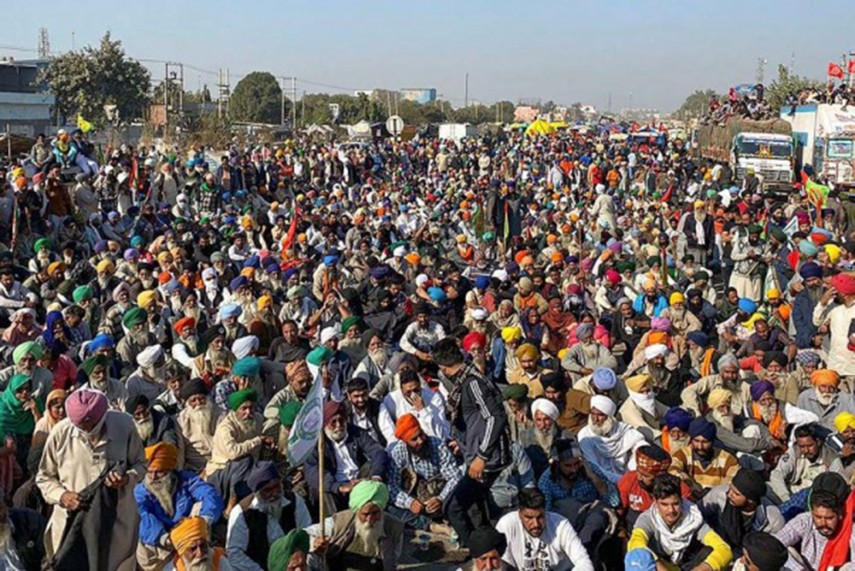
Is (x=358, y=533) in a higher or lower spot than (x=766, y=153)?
lower

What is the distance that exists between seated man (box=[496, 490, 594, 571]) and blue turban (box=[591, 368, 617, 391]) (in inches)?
72.2

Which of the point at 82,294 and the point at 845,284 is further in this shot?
the point at 82,294

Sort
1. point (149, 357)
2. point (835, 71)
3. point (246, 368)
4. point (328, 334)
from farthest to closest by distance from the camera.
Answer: point (835, 71)
point (328, 334)
point (149, 357)
point (246, 368)

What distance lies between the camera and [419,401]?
642 cm

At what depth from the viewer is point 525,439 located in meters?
6.22

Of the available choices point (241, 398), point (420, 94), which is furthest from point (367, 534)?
point (420, 94)

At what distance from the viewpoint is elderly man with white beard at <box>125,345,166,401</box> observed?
6.99m

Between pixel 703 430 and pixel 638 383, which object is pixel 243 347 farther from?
pixel 703 430

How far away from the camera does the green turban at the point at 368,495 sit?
5062mm

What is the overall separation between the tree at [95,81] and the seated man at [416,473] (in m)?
41.6

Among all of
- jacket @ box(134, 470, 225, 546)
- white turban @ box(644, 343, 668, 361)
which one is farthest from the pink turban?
white turban @ box(644, 343, 668, 361)

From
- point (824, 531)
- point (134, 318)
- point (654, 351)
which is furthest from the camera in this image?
point (134, 318)

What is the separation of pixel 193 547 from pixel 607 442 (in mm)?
2785

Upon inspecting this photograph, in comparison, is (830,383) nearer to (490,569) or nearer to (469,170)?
(490,569)
